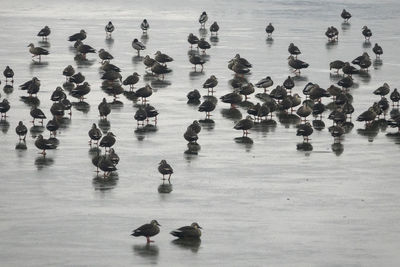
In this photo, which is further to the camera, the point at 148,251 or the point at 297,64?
the point at 297,64

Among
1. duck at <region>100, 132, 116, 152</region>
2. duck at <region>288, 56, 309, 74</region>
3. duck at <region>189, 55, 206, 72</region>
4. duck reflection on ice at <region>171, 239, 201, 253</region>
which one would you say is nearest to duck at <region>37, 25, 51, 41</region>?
duck at <region>189, 55, 206, 72</region>

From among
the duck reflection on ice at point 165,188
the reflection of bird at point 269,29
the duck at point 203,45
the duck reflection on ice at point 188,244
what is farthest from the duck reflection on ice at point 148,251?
the reflection of bird at point 269,29

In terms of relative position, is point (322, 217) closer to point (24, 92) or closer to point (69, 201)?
point (69, 201)

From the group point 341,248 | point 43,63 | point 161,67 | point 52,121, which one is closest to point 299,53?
point 161,67

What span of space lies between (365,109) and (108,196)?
1776 cm

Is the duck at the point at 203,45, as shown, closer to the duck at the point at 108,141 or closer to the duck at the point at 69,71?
the duck at the point at 69,71

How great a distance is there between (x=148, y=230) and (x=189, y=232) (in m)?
1.10

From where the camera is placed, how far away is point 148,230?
1214 inches

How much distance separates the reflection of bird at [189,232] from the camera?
102 feet

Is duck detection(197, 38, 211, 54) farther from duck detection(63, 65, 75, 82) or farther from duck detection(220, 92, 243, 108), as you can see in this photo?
duck detection(220, 92, 243, 108)

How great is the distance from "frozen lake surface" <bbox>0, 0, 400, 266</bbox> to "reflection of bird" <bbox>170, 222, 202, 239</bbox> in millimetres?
252

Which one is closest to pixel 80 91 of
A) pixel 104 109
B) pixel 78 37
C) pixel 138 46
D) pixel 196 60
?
pixel 104 109

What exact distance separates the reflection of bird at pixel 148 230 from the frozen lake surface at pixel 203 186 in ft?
1.11

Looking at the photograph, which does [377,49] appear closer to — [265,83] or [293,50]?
[293,50]
